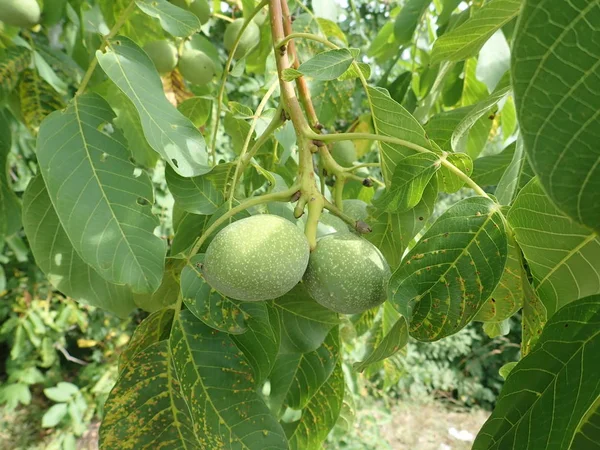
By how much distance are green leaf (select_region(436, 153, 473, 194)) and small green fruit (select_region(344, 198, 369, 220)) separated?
18cm

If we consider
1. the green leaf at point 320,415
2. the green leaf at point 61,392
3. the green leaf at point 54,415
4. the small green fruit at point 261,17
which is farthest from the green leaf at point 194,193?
the green leaf at point 61,392

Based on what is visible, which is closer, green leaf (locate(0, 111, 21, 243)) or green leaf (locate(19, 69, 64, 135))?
green leaf (locate(0, 111, 21, 243))

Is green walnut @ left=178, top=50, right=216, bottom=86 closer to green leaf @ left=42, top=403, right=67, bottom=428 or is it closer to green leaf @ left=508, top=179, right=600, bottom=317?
green leaf @ left=508, top=179, right=600, bottom=317

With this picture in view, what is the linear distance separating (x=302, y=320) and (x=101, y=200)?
406 millimetres

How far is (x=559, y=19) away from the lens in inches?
16.2

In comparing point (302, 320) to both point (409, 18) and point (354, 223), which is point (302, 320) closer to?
point (354, 223)

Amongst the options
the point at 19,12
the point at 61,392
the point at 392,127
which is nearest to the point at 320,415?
the point at 392,127

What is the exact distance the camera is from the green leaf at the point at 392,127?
2.96ft

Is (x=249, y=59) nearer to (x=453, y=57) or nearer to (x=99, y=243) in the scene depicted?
(x=453, y=57)

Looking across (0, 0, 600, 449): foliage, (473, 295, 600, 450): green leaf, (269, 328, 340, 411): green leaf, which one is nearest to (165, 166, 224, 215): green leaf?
(0, 0, 600, 449): foliage

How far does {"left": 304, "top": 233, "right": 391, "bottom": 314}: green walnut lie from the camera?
766mm

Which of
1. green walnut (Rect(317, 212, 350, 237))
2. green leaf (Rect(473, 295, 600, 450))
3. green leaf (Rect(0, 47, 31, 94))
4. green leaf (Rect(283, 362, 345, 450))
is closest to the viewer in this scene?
green leaf (Rect(473, 295, 600, 450))

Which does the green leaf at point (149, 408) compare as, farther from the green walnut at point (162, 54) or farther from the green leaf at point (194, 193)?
the green walnut at point (162, 54)

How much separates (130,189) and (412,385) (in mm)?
5287
